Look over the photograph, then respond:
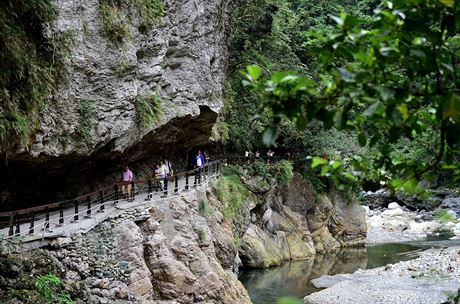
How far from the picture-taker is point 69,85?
483 inches

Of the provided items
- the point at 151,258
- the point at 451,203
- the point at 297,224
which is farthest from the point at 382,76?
the point at 451,203

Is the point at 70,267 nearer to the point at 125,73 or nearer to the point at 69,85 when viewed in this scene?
the point at 69,85

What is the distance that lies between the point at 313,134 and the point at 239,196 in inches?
391

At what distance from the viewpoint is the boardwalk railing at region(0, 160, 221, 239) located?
36.4 feet

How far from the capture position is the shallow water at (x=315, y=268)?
68.7ft

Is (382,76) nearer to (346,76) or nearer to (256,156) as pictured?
(346,76)

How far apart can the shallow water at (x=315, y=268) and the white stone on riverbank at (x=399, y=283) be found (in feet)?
3.51

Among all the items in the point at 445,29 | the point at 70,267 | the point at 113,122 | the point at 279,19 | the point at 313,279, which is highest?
the point at 279,19

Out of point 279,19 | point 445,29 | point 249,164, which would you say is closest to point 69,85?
point 445,29

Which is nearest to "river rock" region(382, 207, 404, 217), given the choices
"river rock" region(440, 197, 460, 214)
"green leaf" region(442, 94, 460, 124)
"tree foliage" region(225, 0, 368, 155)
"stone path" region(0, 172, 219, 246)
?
"river rock" region(440, 197, 460, 214)

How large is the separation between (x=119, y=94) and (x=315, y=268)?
16.5 meters

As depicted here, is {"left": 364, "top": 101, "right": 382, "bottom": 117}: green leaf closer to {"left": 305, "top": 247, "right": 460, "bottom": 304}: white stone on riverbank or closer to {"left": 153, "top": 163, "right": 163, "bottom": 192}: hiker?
{"left": 153, "top": 163, "right": 163, "bottom": 192}: hiker

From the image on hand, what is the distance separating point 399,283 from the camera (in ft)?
71.7

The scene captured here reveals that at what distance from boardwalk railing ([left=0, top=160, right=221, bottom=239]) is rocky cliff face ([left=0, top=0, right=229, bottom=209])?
0.97m
